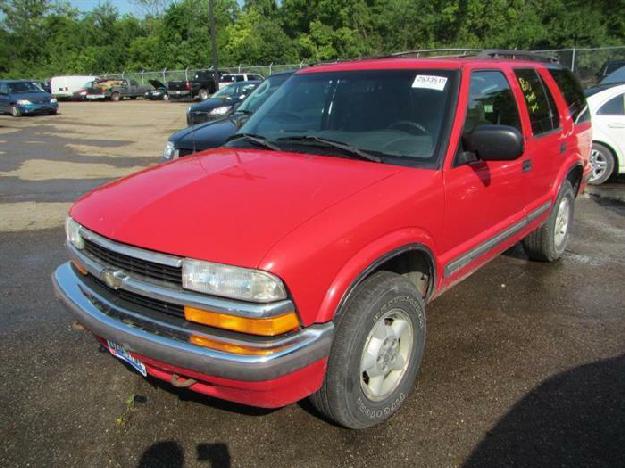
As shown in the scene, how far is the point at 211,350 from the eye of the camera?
2.36 meters

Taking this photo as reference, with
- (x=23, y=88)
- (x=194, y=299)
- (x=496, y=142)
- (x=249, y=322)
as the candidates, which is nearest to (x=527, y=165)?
(x=496, y=142)

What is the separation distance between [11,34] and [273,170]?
7430cm

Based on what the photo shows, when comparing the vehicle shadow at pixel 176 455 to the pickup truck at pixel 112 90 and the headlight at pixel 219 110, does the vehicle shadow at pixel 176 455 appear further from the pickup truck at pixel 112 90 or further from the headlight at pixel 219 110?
the pickup truck at pixel 112 90

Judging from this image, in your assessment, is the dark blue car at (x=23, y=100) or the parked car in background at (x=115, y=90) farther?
the parked car in background at (x=115, y=90)

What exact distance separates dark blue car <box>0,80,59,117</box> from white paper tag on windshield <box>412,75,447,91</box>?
2757 centimetres

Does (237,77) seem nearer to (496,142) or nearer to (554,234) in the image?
(554,234)

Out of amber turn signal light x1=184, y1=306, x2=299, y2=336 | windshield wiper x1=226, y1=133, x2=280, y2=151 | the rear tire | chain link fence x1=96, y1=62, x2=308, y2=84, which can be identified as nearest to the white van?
chain link fence x1=96, y1=62, x2=308, y2=84

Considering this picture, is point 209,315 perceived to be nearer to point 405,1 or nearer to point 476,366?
point 476,366

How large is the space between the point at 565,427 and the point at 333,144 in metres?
2.05

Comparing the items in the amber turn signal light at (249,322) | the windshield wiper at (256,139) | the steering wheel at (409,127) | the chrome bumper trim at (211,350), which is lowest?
the chrome bumper trim at (211,350)

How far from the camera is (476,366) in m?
3.47

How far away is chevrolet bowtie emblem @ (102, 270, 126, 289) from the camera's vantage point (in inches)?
103

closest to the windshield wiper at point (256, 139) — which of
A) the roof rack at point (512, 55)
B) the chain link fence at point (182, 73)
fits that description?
the roof rack at point (512, 55)

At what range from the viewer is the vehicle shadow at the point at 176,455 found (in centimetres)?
267
